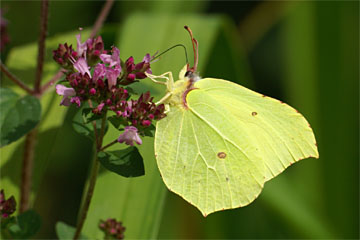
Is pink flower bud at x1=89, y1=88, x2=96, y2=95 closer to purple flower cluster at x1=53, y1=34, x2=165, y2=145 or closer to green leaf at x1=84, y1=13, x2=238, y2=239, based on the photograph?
purple flower cluster at x1=53, y1=34, x2=165, y2=145

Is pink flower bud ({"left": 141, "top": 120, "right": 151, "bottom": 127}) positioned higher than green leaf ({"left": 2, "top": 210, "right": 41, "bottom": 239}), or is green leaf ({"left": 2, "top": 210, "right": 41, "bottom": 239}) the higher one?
pink flower bud ({"left": 141, "top": 120, "right": 151, "bottom": 127})

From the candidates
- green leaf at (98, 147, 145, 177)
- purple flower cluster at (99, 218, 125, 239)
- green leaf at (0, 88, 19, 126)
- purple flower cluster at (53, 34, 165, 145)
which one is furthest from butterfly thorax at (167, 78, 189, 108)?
green leaf at (0, 88, 19, 126)

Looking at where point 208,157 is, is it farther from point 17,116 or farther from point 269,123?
point 17,116

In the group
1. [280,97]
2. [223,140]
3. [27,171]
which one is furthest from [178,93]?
[280,97]

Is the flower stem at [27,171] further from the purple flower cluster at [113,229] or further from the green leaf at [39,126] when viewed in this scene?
the purple flower cluster at [113,229]

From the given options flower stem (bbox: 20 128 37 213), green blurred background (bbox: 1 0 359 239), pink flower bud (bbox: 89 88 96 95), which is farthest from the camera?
green blurred background (bbox: 1 0 359 239)

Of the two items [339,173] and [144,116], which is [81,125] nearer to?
[144,116]
